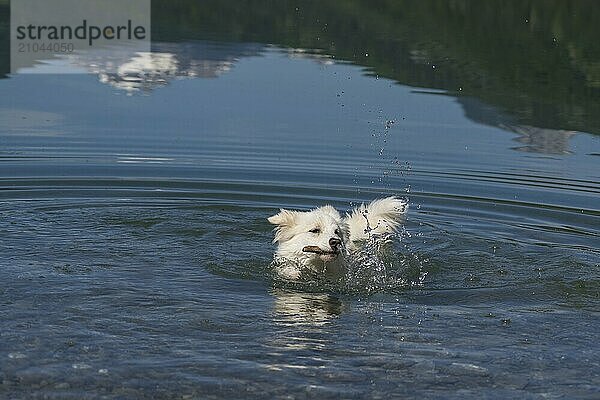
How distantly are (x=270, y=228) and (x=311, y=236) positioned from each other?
2194mm

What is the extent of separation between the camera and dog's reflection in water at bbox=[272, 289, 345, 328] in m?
10.8

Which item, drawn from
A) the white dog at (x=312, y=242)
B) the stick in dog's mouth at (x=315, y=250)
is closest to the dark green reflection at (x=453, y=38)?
the white dog at (x=312, y=242)

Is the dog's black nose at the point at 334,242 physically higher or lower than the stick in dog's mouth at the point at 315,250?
higher

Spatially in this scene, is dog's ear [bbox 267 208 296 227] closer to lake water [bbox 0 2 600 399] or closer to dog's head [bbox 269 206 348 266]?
dog's head [bbox 269 206 348 266]

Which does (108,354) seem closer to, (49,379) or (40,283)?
(49,379)

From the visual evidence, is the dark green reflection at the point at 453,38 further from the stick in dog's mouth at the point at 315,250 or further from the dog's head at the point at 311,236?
the stick in dog's mouth at the point at 315,250

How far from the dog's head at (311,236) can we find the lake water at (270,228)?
1.14ft

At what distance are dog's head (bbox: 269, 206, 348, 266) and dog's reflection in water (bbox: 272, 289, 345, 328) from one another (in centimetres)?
79

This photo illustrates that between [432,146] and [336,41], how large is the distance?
53.1ft

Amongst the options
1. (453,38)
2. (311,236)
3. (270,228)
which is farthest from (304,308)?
(453,38)

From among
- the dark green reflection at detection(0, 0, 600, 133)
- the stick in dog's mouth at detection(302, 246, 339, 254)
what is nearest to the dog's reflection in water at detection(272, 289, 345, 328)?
the stick in dog's mouth at detection(302, 246, 339, 254)

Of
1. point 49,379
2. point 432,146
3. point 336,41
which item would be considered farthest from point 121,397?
point 336,41

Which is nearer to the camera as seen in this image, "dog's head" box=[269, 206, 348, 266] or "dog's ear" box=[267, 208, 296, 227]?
"dog's head" box=[269, 206, 348, 266]

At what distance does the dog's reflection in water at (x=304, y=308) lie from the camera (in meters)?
10.8
